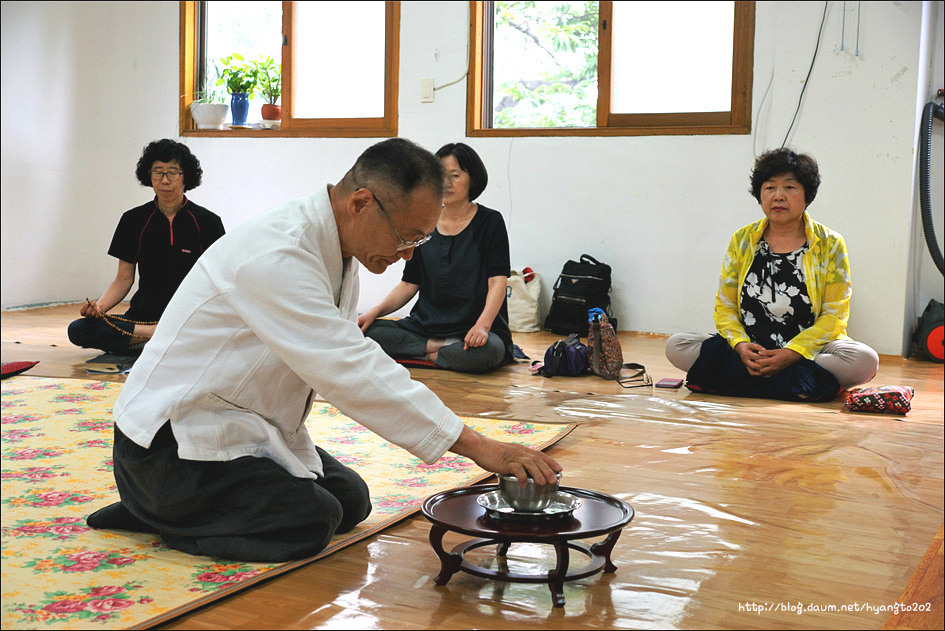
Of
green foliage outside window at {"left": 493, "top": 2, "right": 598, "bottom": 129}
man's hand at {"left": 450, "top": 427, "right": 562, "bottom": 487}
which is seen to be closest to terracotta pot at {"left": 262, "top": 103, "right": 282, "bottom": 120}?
green foliage outside window at {"left": 493, "top": 2, "right": 598, "bottom": 129}

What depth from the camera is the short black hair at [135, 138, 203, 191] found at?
160 inches

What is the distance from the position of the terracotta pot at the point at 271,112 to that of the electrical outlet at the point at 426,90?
1.13 metres

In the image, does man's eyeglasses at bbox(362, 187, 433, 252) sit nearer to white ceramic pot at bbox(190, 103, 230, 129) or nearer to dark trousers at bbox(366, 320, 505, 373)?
dark trousers at bbox(366, 320, 505, 373)

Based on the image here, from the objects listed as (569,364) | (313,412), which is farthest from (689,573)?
(569,364)

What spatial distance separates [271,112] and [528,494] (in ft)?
17.4

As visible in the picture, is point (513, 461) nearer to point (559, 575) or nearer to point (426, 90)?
point (559, 575)

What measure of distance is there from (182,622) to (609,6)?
473 centimetres

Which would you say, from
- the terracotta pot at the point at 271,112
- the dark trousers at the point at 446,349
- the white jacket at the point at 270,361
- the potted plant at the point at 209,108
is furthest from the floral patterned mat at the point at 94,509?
the potted plant at the point at 209,108

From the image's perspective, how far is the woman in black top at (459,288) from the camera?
4.06 meters

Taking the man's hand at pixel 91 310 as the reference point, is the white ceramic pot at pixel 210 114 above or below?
above

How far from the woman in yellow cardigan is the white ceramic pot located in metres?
4.09

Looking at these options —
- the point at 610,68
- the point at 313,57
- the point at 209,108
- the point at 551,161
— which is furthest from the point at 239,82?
the point at 610,68

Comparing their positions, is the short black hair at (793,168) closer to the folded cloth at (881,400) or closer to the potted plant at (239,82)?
the folded cloth at (881,400)

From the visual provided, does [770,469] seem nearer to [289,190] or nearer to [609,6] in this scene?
[609,6]
